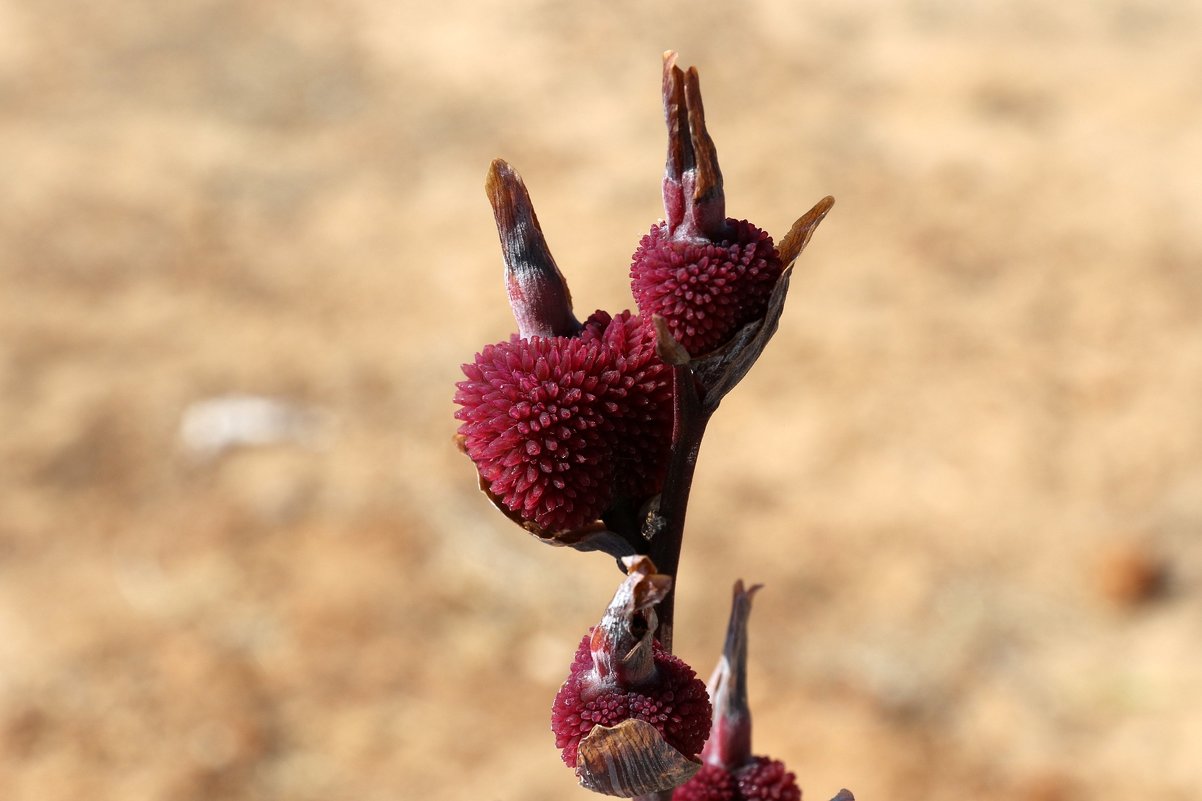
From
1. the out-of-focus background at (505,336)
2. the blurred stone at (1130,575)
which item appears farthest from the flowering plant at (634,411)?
the blurred stone at (1130,575)

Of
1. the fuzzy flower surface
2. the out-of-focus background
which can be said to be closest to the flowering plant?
the fuzzy flower surface

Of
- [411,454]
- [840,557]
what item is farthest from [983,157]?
[411,454]

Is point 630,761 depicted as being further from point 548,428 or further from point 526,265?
point 526,265

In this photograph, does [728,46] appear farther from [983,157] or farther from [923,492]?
[923,492]

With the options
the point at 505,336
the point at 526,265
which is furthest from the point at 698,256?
the point at 505,336

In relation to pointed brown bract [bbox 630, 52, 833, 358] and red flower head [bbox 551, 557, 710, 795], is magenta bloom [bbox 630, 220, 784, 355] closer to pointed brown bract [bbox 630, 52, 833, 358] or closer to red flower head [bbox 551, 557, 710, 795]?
pointed brown bract [bbox 630, 52, 833, 358]

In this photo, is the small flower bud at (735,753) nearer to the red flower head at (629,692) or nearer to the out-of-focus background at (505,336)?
the red flower head at (629,692)
